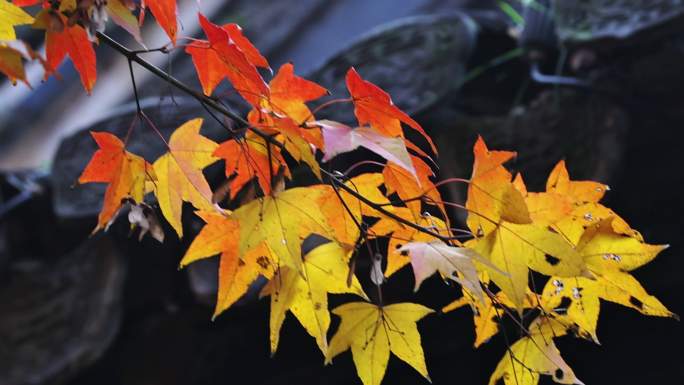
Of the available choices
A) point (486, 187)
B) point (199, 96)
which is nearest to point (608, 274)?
point (486, 187)

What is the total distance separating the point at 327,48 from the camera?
193 centimetres

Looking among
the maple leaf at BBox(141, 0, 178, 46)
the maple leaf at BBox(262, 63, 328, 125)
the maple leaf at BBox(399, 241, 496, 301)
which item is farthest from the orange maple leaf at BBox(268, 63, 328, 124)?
the maple leaf at BBox(399, 241, 496, 301)

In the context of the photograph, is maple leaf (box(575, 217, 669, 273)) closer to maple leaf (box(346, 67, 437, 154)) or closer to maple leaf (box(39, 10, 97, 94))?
maple leaf (box(346, 67, 437, 154))

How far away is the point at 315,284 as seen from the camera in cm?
65

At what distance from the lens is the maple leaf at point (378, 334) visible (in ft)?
2.11

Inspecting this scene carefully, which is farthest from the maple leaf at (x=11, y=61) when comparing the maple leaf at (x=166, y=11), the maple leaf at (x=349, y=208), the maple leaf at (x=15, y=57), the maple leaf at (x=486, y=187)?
the maple leaf at (x=486, y=187)

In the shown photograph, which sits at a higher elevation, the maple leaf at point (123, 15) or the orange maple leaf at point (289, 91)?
the maple leaf at point (123, 15)

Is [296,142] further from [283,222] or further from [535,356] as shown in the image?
[535,356]

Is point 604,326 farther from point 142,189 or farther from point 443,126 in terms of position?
point 142,189

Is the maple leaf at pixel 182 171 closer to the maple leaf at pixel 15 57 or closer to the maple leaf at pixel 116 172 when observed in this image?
the maple leaf at pixel 116 172

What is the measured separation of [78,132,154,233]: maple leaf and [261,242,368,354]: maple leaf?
0.14m

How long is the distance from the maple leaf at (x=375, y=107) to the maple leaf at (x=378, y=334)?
0.46ft

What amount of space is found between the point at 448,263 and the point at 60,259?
3.54 ft

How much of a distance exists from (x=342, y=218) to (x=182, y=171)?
0.15m
